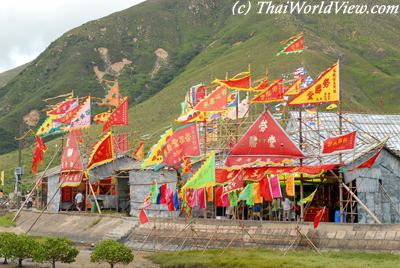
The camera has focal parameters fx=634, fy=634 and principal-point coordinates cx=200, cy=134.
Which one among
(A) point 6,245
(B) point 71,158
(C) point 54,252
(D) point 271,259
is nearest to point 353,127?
(B) point 71,158

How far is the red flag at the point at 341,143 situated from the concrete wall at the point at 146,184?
41.1 feet

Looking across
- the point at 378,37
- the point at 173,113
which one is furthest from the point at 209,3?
the point at 173,113

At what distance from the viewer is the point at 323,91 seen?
1220 inches

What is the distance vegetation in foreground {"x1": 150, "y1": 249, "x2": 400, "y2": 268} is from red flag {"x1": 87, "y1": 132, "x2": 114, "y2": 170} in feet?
39.5

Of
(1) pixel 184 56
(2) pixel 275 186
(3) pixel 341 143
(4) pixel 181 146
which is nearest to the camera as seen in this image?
(3) pixel 341 143

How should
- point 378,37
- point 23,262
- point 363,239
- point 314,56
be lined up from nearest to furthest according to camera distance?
point 363,239, point 23,262, point 314,56, point 378,37

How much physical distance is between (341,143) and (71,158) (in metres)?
23.0

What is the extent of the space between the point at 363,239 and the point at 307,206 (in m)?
6.53

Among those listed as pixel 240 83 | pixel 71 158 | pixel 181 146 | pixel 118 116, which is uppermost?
pixel 240 83

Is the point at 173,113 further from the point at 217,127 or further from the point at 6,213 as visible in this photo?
the point at 217,127

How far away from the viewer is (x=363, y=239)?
86.9ft

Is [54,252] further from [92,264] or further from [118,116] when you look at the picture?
[118,116]

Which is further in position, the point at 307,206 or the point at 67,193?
the point at 67,193

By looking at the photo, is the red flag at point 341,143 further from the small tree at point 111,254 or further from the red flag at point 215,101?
the small tree at point 111,254
